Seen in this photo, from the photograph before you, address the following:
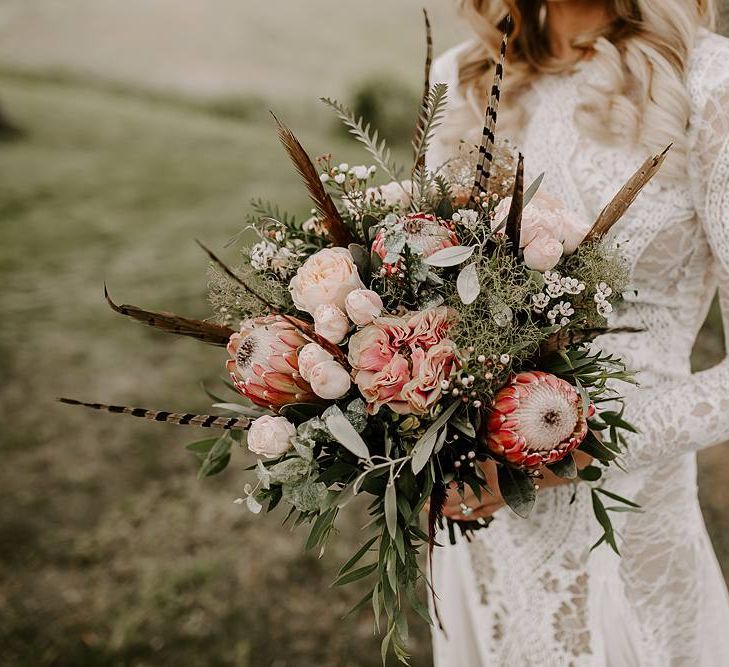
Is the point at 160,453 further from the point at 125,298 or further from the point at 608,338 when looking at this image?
the point at 608,338

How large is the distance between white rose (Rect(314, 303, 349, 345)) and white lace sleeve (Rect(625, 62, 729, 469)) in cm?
68

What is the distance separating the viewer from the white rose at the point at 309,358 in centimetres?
93

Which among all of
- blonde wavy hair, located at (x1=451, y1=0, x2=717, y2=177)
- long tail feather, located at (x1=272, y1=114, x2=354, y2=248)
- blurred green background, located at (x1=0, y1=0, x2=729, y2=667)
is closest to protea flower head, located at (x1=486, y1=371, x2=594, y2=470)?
long tail feather, located at (x1=272, y1=114, x2=354, y2=248)

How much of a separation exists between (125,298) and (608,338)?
410 centimetres

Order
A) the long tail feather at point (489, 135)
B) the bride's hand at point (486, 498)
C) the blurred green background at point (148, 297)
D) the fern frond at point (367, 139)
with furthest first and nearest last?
the blurred green background at point (148, 297), the bride's hand at point (486, 498), the fern frond at point (367, 139), the long tail feather at point (489, 135)

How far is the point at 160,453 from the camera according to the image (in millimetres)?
3807

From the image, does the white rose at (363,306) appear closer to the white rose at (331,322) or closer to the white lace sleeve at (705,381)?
the white rose at (331,322)

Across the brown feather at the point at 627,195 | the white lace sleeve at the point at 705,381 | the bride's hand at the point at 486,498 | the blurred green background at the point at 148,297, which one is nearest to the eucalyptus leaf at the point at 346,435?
the bride's hand at the point at 486,498

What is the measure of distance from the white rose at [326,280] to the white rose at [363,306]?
Answer: 2 cm

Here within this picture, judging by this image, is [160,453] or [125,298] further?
[125,298]

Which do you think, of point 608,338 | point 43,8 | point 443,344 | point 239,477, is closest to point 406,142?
point 43,8

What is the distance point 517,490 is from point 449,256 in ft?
1.18

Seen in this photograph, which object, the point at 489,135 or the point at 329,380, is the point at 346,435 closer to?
the point at 329,380

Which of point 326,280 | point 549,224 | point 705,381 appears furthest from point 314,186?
point 705,381
